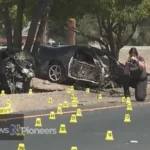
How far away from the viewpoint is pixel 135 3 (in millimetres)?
18266

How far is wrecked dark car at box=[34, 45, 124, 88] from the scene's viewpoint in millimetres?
18531

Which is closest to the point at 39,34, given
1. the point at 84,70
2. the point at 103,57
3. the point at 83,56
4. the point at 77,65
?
the point at 77,65

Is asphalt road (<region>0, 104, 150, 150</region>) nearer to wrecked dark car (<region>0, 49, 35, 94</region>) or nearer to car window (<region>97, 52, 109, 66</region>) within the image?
wrecked dark car (<region>0, 49, 35, 94</region>)

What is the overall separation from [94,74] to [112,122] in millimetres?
6870

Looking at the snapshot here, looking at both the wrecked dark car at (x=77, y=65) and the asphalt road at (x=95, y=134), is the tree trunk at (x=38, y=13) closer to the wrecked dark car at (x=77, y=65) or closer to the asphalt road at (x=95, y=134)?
the wrecked dark car at (x=77, y=65)

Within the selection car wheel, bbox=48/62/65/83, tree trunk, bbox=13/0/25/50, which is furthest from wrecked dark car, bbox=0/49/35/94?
car wheel, bbox=48/62/65/83

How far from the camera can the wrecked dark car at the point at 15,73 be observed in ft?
53.8

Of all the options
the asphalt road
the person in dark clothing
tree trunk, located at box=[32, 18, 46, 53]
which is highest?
tree trunk, located at box=[32, 18, 46, 53]

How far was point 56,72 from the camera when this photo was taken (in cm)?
1906

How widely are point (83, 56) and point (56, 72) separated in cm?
110

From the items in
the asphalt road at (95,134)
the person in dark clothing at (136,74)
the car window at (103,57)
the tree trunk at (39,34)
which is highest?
the tree trunk at (39,34)

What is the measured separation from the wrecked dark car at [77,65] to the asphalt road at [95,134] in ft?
16.7

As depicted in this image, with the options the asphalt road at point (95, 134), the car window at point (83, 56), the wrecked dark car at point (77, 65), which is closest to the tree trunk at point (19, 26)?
the wrecked dark car at point (77, 65)

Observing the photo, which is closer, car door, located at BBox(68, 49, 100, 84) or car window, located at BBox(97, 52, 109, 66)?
car door, located at BBox(68, 49, 100, 84)
